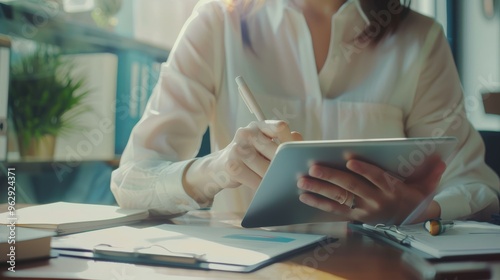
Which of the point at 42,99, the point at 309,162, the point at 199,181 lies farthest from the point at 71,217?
the point at 42,99

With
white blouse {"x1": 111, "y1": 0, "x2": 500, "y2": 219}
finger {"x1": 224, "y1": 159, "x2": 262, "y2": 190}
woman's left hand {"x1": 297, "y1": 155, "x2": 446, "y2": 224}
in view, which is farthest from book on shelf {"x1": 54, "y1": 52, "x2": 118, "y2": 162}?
woman's left hand {"x1": 297, "y1": 155, "x2": 446, "y2": 224}

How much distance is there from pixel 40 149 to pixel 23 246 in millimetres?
1026

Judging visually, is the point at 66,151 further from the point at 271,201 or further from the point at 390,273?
the point at 390,273

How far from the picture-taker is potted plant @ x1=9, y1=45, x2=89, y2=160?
4.54ft

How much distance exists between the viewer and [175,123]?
994 mm

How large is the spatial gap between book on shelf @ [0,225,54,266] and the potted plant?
3.16 feet

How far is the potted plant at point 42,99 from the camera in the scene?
4.54ft

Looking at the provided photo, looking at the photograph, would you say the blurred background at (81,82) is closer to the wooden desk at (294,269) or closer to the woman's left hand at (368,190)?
the woman's left hand at (368,190)

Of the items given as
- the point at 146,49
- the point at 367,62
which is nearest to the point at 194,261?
the point at 367,62

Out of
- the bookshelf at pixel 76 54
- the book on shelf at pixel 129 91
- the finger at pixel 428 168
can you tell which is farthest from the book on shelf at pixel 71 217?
the book on shelf at pixel 129 91

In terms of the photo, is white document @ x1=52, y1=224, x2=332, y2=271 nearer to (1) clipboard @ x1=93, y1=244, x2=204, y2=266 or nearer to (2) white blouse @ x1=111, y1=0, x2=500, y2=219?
(1) clipboard @ x1=93, y1=244, x2=204, y2=266

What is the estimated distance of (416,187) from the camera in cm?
72

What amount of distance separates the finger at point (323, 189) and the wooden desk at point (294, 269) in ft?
0.25

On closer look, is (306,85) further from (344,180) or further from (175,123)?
(344,180)
